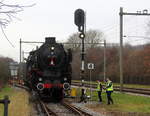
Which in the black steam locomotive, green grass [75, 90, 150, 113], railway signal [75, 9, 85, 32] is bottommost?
green grass [75, 90, 150, 113]

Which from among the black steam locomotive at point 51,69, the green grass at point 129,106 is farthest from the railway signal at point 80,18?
the green grass at point 129,106

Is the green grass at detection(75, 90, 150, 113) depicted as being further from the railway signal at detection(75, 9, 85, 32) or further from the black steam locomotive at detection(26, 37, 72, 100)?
the railway signal at detection(75, 9, 85, 32)

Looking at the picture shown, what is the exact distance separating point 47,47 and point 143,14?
11440 millimetres

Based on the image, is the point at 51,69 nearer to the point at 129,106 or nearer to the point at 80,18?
the point at 80,18

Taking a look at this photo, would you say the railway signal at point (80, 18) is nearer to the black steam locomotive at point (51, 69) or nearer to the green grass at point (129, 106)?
the black steam locomotive at point (51, 69)

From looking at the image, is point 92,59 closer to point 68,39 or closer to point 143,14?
point 68,39

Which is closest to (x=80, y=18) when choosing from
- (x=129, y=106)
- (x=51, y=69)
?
(x=51, y=69)

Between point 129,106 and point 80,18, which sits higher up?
point 80,18

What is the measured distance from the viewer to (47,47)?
2342 cm

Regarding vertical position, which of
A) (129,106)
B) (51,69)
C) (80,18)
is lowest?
(129,106)

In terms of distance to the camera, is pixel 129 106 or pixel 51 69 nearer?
pixel 129 106

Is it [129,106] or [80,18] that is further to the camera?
[80,18]

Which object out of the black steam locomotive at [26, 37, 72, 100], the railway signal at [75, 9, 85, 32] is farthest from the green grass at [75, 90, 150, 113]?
the railway signal at [75, 9, 85, 32]

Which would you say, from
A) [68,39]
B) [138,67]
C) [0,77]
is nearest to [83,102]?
[0,77]
